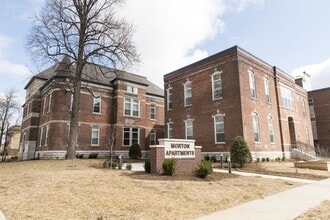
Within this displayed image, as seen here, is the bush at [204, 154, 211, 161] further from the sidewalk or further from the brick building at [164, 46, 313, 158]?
the sidewalk

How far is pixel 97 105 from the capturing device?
31.2 m

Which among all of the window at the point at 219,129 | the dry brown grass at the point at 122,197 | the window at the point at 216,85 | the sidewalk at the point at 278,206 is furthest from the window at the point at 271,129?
the sidewalk at the point at 278,206

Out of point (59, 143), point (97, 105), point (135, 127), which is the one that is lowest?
point (59, 143)

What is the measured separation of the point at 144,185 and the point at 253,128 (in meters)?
15.1

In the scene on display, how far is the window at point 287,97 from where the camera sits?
26814 millimetres

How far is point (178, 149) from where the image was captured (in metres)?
12.6

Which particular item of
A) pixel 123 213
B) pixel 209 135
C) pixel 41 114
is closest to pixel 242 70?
pixel 209 135

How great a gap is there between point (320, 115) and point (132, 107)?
29.4m

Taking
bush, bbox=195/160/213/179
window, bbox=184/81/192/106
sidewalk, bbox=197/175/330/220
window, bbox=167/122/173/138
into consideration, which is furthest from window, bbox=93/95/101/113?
sidewalk, bbox=197/175/330/220

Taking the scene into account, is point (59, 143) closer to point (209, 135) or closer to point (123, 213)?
point (209, 135)

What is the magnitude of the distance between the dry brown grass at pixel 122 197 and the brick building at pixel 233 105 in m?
11.0

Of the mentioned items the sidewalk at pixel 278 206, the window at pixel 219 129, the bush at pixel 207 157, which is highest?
the window at pixel 219 129

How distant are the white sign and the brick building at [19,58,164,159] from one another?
16.1 metres

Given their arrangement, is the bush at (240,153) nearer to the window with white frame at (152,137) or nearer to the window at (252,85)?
the window at (252,85)
